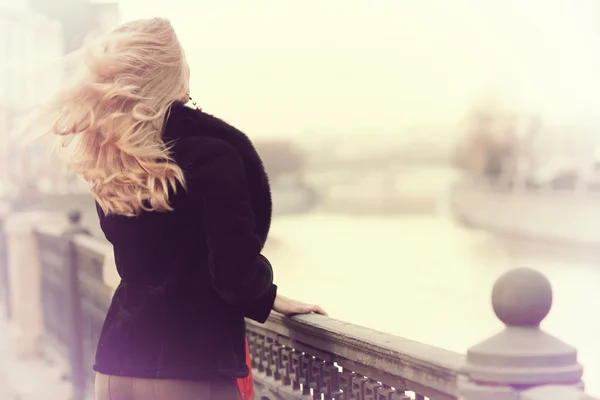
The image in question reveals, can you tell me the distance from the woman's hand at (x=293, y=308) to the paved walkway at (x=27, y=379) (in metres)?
3.82

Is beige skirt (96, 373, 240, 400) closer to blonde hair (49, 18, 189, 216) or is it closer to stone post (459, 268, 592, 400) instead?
blonde hair (49, 18, 189, 216)

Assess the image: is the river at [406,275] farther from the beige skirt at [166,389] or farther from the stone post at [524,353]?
the stone post at [524,353]

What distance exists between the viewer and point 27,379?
5629 mm

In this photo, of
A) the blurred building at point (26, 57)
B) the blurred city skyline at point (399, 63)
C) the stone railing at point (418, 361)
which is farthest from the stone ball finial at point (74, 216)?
the blurred city skyline at point (399, 63)

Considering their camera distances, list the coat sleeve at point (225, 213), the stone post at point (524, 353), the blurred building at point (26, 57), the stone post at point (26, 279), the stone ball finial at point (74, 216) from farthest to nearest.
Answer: the blurred building at point (26, 57) → the stone post at point (26, 279) → the stone ball finial at point (74, 216) → the coat sleeve at point (225, 213) → the stone post at point (524, 353)

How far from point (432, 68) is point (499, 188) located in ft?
29.3

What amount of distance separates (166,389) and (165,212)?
0.30 metres

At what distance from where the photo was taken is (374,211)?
33.3 m

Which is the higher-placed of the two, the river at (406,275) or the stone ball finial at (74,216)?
the stone ball finial at (74,216)

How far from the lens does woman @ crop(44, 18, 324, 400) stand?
48.3 inches

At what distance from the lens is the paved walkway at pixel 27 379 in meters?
5.20

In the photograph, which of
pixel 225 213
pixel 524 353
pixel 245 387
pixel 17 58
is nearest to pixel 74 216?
pixel 245 387

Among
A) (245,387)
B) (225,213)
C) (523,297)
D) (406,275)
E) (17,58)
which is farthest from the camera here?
(406,275)

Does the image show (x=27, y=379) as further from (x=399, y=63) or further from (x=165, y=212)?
(x=399, y=63)
